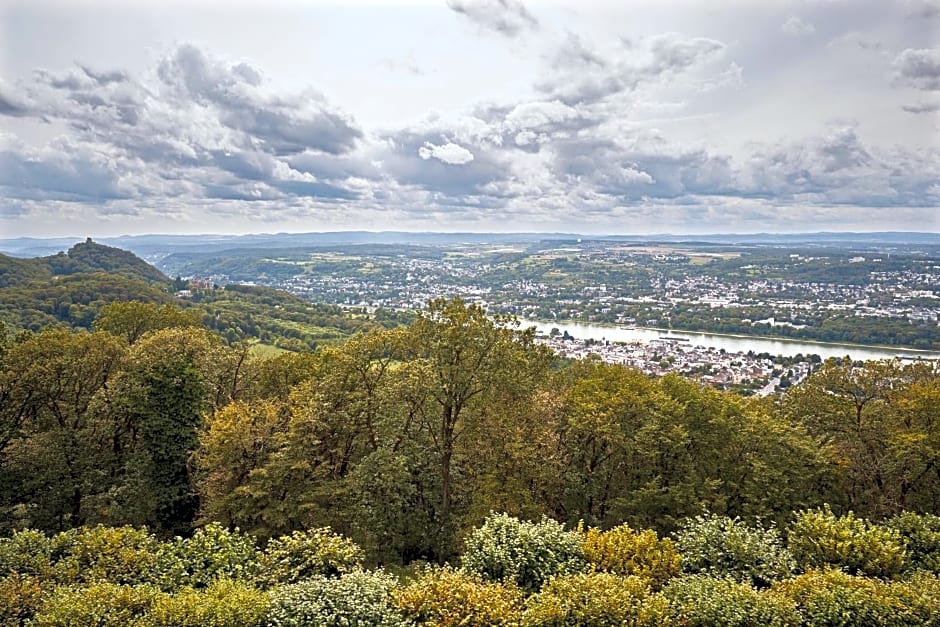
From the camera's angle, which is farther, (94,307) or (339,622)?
(94,307)

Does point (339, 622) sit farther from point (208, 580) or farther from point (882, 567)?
point (882, 567)

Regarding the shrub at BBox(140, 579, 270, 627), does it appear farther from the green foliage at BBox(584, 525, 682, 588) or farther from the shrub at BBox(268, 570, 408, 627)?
the green foliage at BBox(584, 525, 682, 588)

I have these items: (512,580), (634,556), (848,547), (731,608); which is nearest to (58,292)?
(512,580)

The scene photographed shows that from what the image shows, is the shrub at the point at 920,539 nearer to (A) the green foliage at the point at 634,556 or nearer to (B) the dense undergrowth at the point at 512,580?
(B) the dense undergrowth at the point at 512,580

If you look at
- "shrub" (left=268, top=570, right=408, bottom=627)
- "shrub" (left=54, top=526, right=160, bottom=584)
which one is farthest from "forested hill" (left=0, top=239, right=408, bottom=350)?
"shrub" (left=268, top=570, right=408, bottom=627)


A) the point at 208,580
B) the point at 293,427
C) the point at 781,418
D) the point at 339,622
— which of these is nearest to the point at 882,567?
the point at 781,418

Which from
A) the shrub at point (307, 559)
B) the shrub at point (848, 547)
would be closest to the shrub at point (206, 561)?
the shrub at point (307, 559)
